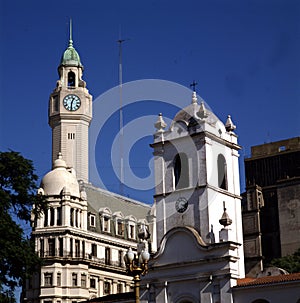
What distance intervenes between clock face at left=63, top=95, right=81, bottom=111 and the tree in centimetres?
4479

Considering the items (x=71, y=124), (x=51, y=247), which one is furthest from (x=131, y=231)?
(x=71, y=124)

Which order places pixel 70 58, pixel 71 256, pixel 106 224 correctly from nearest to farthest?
pixel 71 256, pixel 106 224, pixel 70 58

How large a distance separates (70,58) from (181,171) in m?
45.7

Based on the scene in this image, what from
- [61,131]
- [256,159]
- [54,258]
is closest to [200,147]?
[54,258]

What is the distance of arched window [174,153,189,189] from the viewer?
52.1 m

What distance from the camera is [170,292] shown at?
1940 inches

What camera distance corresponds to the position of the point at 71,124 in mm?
89062

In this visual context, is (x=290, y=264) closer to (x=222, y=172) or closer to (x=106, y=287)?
(x=106, y=287)

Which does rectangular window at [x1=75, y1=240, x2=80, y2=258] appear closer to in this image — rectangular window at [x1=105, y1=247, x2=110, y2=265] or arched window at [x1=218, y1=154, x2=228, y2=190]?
rectangular window at [x1=105, y1=247, x2=110, y2=265]

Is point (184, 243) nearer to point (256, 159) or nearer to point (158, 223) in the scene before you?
point (158, 223)

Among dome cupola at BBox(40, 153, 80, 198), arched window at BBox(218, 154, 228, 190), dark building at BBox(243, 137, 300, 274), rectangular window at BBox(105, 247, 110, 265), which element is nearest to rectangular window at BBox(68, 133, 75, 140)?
dome cupola at BBox(40, 153, 80, 198)

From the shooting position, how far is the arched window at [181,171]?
171ft

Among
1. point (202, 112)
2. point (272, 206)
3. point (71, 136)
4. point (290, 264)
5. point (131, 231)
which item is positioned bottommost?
point (290, 264)

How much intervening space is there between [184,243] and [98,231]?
26.3 m
